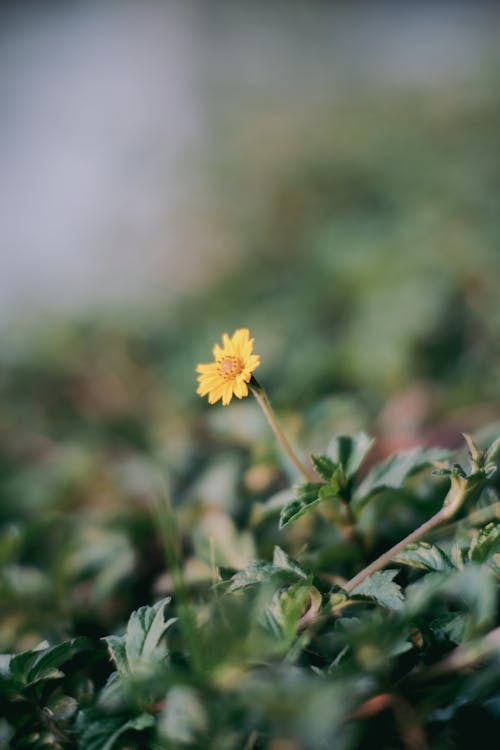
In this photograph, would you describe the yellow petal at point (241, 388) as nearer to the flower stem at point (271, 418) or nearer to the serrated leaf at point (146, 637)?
the flower stem at point (271, 418)

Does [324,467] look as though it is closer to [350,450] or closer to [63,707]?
[350,450]

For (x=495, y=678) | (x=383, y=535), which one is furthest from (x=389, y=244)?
(x=495, y=678)

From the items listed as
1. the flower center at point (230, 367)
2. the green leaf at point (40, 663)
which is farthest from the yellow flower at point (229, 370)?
the green leaf at point (40, 663)

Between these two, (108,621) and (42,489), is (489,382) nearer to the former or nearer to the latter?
(108,621)

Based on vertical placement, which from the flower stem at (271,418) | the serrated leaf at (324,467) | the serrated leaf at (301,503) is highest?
the flower stem at (271,418)

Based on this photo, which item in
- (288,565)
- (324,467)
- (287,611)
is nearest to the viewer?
(287,611)

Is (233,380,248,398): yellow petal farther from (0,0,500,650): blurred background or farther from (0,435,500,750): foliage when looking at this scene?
(0,0,500,650): blurred background

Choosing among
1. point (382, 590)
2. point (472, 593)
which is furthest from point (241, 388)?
point (472, 593)
